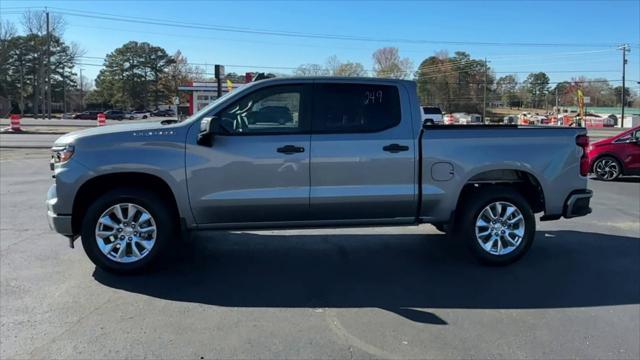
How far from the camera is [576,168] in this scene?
6.14m

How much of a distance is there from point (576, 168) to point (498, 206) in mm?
973

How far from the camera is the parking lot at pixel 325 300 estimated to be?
4039 millimetres

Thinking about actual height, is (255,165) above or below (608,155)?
above

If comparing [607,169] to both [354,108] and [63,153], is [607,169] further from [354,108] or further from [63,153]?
[63,153]

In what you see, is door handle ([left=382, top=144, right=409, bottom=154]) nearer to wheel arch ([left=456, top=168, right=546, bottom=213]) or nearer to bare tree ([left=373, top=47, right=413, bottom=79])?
wheel arch ([left=456, top=168, right=546, bottom=213])

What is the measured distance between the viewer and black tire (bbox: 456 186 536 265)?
5988 millimetres

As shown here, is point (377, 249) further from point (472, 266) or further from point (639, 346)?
point (639, 346)

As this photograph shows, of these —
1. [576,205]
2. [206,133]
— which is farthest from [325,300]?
[576,205]

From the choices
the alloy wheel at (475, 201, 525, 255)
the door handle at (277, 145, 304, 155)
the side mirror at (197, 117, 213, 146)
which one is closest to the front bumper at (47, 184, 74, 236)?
the side mirror at (197, 117, 213, 146)

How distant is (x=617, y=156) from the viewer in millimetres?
14047

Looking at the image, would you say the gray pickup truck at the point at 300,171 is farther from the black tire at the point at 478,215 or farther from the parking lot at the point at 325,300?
the parking lot at the point at 325,300

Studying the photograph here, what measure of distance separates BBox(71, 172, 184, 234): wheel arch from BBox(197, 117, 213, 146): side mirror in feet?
1.85

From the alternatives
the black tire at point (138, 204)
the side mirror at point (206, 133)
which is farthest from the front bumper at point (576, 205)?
the black tire at point (138, 204)

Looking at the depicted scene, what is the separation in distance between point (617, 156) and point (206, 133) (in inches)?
479
